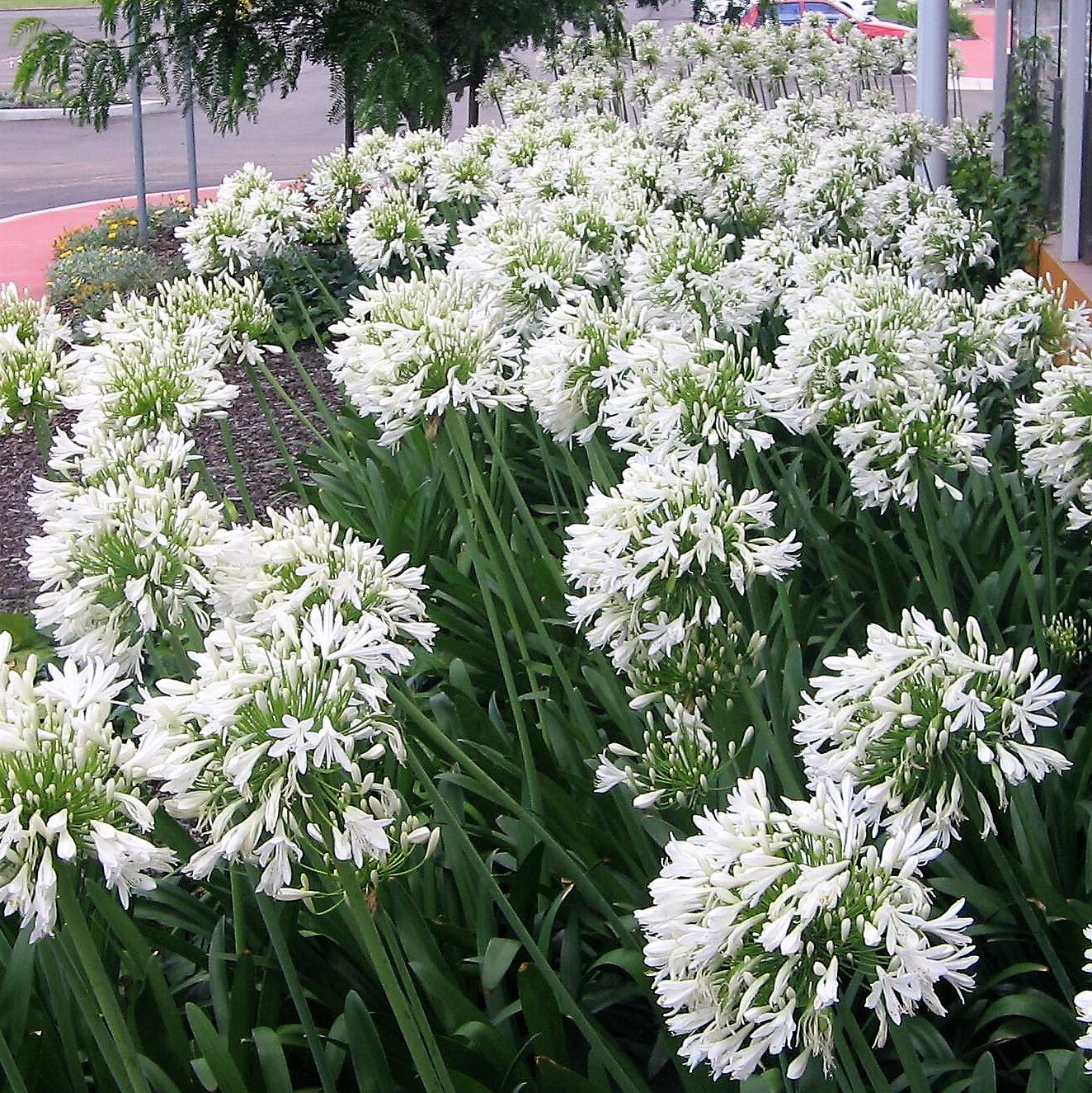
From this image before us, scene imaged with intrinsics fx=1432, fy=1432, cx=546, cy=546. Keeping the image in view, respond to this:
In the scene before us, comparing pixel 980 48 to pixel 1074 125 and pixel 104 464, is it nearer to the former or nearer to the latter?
pixel 1074 125

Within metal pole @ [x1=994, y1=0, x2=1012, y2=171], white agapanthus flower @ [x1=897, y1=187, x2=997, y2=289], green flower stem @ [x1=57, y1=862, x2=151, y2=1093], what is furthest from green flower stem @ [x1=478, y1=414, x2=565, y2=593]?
metal pole @ [x1=994, y1=0, x2=1012, y2=171]

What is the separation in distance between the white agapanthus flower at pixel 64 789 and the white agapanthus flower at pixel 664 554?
76 cm

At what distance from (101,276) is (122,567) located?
311 inches

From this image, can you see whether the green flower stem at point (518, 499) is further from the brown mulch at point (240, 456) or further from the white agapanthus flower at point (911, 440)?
the brown mulch at point (240, 456)

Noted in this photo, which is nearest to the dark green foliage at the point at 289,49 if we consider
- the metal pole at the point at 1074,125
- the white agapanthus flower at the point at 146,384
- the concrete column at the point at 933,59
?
the concrete column at the point at 933,59

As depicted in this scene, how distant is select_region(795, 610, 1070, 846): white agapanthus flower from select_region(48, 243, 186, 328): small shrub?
7768 mm

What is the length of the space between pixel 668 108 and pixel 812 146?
1.54m

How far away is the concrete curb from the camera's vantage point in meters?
22.6

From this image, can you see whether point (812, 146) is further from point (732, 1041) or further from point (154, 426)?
point (732, 1041)

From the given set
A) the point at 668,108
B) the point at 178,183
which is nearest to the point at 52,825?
the point at 668,108

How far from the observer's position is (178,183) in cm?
1631

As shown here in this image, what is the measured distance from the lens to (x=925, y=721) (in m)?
1.68

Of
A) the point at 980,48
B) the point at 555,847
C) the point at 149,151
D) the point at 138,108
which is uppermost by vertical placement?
the point at 980,48

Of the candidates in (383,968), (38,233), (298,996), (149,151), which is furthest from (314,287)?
(149,151)
